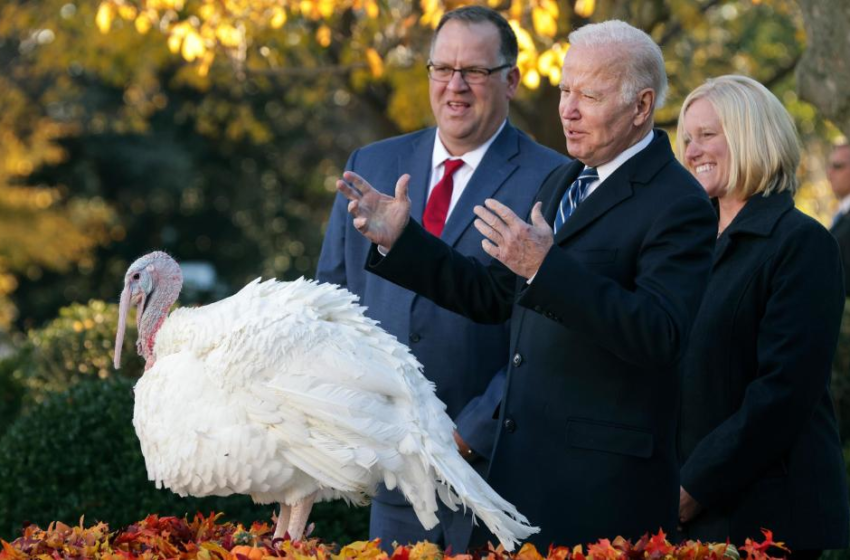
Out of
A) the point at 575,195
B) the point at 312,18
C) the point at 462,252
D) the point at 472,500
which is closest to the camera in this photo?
the point at 472,500

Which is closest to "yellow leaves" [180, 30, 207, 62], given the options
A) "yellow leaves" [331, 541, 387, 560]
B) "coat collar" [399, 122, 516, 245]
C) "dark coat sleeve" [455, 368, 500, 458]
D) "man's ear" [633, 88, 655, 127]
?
"coat collar" [399, 122, 516, 245]

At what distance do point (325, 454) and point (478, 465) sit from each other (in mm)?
934

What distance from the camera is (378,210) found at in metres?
3.76

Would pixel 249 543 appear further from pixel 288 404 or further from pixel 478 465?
pixel 478 465

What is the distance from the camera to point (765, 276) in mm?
4227

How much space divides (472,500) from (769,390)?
126 cm

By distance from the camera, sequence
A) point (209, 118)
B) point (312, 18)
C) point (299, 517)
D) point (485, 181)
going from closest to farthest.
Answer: point (299, 517) < point (485, 181) < point (312, 18) < point (209, 118)

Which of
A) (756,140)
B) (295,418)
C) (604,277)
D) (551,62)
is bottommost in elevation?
(295,418)

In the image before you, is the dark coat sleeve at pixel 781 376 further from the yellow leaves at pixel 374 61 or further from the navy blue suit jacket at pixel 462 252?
the yellow leaves at pixel 374 61

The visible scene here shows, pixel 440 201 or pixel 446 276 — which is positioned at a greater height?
pixel 440 201

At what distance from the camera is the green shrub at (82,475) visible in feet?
19.4

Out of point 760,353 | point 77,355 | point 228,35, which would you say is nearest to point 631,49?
point 760,353

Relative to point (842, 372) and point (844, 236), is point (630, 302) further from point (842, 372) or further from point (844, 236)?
point (844, 236)

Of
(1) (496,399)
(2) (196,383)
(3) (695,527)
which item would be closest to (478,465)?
(1) (496,399)
